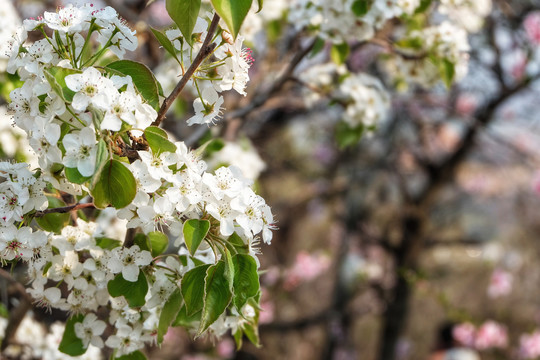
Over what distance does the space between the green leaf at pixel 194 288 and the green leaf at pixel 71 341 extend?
0.98 ft

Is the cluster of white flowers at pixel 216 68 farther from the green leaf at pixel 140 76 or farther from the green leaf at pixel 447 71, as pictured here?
the green leaf at pixel 447 71

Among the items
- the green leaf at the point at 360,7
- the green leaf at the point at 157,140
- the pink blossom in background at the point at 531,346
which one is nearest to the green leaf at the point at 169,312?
the green leaf at the point at 157,140

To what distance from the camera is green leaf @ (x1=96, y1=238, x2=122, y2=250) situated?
94cm

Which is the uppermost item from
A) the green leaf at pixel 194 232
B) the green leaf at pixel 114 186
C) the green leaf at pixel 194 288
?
the green leaf at pixel 114 186

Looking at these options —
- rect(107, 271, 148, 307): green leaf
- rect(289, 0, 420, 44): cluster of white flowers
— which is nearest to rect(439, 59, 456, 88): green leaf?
rect(289, 0, 420, 44): cluster of white flowers

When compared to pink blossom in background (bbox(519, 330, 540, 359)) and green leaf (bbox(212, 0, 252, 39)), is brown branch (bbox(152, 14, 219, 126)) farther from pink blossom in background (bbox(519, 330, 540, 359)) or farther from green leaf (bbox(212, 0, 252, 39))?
pink blossom in background (bbox(519, 330, 540, 359))

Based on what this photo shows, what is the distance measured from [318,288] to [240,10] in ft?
24.4

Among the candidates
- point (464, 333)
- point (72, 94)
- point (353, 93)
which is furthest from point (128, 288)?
point (464, 333)

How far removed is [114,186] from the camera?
73 centimetres

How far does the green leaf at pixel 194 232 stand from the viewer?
2.43 ft

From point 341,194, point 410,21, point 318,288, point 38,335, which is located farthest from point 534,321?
point 38,335

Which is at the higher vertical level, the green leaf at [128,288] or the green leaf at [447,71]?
the green leaf at [447,71]

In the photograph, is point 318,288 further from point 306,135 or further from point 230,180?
point 230,180

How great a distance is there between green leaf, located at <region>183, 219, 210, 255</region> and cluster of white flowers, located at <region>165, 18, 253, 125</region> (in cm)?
19
